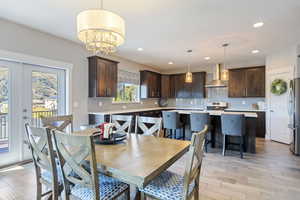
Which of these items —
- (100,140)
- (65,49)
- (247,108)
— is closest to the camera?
(100,140)

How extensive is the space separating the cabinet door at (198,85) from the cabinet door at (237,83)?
1.01m

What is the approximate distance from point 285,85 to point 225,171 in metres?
3.54

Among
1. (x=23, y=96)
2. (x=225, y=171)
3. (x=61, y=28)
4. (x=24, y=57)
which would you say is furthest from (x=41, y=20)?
(x=225, y=171)

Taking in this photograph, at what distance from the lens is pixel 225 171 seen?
2941 mm

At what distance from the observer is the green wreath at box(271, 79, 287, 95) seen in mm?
4780

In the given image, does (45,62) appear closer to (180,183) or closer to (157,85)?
(180,183)

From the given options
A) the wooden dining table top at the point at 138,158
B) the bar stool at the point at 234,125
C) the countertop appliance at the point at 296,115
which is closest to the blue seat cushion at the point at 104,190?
the wooden dining table top at the point at 138,158

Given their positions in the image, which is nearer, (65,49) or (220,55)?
(65,49)

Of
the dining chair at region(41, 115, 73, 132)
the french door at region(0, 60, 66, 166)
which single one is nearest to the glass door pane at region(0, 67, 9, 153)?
the french door at region(0, 60, 66, 166)

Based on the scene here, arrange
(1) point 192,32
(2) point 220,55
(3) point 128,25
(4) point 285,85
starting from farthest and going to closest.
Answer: (2) point 220,55, (4) point 285,85, (1) point 192,32, (3) point 128,25

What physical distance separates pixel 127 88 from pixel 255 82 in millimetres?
4468

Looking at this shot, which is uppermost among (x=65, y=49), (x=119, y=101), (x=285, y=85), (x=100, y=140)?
(x=65, y=49)

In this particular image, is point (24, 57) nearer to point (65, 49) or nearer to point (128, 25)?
point (65, 49)

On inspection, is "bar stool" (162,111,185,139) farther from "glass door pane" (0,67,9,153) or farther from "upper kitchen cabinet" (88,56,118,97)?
"glass door pane" (0,67,9,153)
